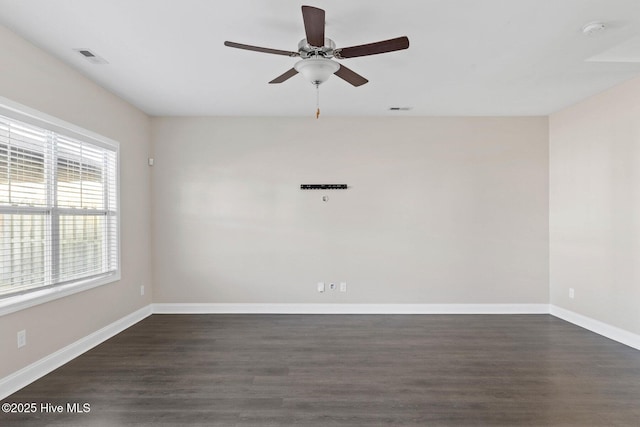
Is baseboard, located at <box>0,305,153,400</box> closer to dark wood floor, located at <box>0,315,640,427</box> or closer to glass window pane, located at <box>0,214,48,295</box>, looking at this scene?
dark wood floor, located at <box>0,315,640,427</box>

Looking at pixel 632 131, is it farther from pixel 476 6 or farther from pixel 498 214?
pixel 476 6

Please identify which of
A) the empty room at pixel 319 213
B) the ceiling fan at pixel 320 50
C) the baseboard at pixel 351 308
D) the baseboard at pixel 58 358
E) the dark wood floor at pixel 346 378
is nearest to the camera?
the ceiling fan at pixel 320 50

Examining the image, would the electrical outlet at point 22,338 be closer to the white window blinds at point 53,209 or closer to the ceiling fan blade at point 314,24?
the white window blinds at point 53,209

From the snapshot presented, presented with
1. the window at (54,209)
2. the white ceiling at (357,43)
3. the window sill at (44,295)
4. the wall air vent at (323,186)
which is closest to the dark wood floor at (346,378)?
the window sill at (44,295)

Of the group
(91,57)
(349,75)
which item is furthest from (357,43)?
(91,57)

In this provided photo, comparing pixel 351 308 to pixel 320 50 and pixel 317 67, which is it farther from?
pixel 320 50

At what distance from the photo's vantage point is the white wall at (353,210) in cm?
466

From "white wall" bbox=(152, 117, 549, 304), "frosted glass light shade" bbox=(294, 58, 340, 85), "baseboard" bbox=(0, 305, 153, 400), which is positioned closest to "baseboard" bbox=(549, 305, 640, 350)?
"white wall" bbox=(152, 117, 549, 304)

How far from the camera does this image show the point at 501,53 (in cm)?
288

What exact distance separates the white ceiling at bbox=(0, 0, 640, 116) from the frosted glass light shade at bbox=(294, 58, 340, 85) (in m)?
0.30

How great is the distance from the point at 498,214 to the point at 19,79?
5.37 meters

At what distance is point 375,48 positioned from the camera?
2.12m

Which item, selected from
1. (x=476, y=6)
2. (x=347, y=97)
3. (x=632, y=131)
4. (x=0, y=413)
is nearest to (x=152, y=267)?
(x=0, y=413)

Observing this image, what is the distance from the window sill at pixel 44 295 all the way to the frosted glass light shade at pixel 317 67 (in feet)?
9.07
